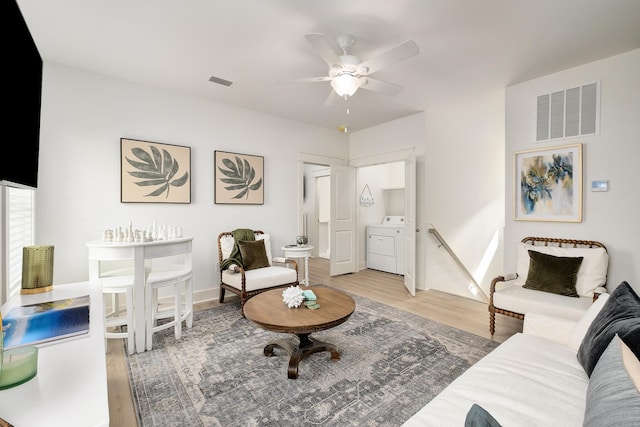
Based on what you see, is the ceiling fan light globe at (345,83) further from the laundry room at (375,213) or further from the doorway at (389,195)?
the laundry room at (375,213)

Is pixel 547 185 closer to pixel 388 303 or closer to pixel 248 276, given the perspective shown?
pixel 388 303

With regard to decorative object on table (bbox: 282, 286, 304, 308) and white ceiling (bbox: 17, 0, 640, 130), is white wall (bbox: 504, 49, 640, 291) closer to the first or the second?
white ceiling (bbox: 17, 0, 640, 130)

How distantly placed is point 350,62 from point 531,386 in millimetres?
2334

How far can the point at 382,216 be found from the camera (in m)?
6.58

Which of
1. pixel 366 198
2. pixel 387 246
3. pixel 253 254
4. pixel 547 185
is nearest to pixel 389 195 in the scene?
pixel 366 198

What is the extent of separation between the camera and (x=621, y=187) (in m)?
2.79

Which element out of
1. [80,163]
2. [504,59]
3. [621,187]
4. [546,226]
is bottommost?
[546,226]

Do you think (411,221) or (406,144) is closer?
(411,221)

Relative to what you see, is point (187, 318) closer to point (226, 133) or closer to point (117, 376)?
point (117, 376)

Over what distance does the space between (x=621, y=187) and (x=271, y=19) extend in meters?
3.52

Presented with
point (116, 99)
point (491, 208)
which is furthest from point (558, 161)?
point (116, 99)

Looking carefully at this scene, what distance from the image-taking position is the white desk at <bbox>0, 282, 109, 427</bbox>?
699mm

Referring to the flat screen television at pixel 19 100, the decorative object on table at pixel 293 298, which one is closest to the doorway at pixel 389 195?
the decorative object on table at pixel 293 298

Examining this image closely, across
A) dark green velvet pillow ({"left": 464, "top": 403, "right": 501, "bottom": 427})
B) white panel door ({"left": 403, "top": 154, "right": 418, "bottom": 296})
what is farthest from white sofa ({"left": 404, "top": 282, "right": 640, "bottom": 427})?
white panel door ({"left": 403, "top": 154, "right": 418, "bottom": 296})
